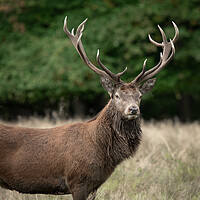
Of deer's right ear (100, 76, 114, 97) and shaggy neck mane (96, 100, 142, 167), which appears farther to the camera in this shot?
deer's right ear (100, 76, 114, 97)

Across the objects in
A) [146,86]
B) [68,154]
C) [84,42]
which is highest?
[84,42]

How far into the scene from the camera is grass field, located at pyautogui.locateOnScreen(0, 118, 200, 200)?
5195 millimetres

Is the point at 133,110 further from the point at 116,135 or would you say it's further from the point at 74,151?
the point at 74,151

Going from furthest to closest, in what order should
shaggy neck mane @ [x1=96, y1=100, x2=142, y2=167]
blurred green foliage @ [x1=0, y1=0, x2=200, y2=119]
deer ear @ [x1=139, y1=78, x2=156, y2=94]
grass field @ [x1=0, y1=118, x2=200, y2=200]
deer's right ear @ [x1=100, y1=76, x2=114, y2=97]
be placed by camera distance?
blurred green foliage @ [x1=0, y1=0, x2=200, y2=119] → grass field @ [x1=0, y1=118, x2=200, y2=200] → deer ear @ [x1=139, y1=78, x2=156, y2=94] → deer's right ear @ [x1=100, y1=76, x2=114, y2=97] → shaggy neck mane @ [x1=96, y1=100, x2=142, y2=167]

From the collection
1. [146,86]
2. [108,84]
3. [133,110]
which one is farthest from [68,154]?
[146,86]

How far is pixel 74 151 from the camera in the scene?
446 centimetres

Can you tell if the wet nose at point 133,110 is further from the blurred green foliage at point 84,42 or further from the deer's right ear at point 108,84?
the blurred green foliage at point 84,42

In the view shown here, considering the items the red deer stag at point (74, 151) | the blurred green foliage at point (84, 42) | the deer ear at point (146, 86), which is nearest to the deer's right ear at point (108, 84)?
the red deer stag at point (74, 151)

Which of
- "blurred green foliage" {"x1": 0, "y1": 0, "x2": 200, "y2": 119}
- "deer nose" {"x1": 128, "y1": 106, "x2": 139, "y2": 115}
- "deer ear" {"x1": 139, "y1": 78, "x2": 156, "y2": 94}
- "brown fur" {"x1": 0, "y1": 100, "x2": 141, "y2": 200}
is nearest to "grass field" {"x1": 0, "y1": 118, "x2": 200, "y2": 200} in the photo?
"brown fur" {"x1": 0, "y1": 100, "x2": 141, "y2": 200}

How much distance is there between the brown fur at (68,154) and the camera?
14.4ft

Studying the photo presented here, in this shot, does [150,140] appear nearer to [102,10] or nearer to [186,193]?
[186,193]

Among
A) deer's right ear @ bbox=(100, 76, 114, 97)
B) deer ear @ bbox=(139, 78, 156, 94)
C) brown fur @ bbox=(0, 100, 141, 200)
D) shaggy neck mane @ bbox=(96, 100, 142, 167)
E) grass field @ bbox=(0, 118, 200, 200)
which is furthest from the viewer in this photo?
grass field @ bbox=(0, 118, 200, 200)

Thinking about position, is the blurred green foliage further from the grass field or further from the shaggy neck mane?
the shaggy neck mane

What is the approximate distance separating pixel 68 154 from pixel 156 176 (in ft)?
6.56
